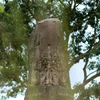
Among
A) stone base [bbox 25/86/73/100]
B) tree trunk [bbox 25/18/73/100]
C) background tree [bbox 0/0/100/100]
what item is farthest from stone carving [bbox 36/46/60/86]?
background tree [bbox 0/0/100/100]

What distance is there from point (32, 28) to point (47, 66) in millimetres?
7058

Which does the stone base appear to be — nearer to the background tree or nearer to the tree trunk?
the tree trunk

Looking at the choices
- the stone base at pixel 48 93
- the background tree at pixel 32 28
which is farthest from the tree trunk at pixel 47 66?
the background tree at pixel 32 28

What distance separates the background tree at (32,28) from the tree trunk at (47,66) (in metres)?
5.67

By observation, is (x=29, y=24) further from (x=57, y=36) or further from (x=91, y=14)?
(x=57, y=36)

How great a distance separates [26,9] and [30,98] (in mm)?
7457

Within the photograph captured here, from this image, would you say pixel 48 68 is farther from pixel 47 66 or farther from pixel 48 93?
pixel 48 93

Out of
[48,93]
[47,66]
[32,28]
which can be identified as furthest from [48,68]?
[32,28]

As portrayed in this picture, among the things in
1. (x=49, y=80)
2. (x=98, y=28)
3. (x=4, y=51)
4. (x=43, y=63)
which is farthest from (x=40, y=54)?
A: (x=98, y=28)

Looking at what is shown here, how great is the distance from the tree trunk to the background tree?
18.6 ft

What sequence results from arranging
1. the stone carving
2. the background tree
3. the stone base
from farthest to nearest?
the background tree
the stone carving
the stone base

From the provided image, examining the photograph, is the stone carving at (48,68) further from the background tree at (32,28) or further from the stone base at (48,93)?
the background tree at (32,28)

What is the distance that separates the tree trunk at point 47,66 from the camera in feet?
20.3

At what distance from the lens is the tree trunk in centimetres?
620
